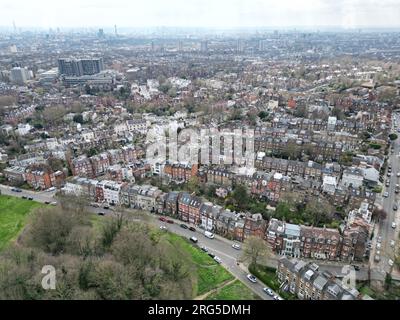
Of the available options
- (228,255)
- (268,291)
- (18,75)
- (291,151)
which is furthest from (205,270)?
(18,75)

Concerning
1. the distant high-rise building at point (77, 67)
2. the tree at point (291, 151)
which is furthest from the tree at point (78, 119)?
the distant high-rise building at point (77, 67)

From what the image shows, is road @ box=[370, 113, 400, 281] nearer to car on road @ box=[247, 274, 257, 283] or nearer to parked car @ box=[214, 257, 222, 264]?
car on road @ box=[247, 274, 257, 283]

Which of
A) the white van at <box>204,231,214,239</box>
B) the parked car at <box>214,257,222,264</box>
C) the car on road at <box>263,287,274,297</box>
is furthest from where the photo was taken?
the white van at <box>204,231,214,239</box>

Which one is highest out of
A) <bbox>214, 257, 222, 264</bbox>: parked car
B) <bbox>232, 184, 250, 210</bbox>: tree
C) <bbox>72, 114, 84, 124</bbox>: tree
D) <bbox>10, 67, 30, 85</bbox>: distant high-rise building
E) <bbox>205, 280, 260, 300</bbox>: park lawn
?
<bbox>10, 67, 30, 85</bbox>: distant high-rise building

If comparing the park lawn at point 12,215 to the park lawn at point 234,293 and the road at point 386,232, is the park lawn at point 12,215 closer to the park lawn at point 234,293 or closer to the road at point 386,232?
the park lawn at point 234,293

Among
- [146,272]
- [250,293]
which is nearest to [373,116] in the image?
[250,293]

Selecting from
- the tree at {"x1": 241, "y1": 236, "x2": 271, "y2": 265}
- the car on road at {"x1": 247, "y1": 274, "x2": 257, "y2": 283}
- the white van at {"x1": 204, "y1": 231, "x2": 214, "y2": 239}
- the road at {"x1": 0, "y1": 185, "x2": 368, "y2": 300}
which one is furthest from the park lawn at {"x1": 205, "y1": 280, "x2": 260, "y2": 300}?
the white van at {"x1": 204, "y1": 231, "x2": 214, "y2": 239}

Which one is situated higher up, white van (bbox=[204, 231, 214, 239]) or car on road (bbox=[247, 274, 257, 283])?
white van (bbox=[204, 231, 214, 239])
